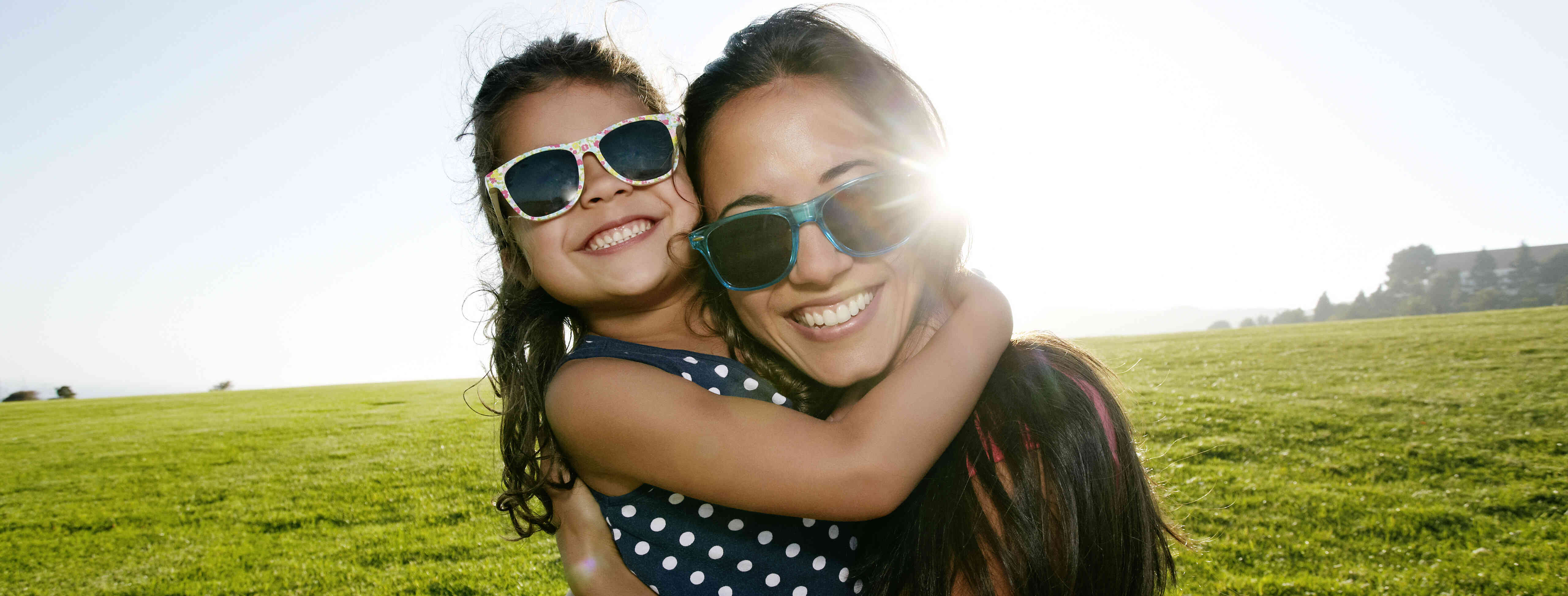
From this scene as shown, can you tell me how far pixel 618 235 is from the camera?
2537 mm

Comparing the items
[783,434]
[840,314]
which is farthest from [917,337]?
[783,434]

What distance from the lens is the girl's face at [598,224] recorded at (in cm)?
249

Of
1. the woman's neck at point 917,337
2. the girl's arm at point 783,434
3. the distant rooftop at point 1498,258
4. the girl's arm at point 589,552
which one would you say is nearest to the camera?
the girl's arm at point 783,434

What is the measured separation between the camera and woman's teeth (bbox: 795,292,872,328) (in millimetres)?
2283

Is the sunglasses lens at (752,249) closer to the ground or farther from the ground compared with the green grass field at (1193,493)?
farther from the ground

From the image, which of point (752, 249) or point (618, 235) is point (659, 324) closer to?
point (618, 235)

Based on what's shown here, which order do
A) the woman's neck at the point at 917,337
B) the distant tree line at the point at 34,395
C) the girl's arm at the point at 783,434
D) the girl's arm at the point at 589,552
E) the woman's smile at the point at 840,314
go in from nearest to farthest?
the girl's arm at the point at 783,434 → the woman's smile at the point at 840,314 → the woman's neck at the point at 917,337 → the girl's arm at the point at 589,552 → the distant tree line at the point at 34,395

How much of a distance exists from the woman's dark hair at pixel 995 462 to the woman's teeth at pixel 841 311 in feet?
0.83

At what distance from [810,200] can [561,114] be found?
3.32ft

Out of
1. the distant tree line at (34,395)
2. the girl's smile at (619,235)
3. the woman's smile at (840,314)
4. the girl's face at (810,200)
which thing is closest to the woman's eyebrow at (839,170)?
the girl's face at (810,200)

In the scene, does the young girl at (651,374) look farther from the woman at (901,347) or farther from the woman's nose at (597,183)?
the woman at (901,347)

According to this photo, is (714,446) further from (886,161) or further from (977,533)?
(886,161)

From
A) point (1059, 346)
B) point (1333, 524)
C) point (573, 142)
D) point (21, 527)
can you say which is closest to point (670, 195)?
point (573, 142)

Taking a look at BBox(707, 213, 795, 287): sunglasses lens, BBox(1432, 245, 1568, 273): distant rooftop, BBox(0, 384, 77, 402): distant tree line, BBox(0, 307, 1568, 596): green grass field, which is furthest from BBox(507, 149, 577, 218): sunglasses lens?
BBox(1432, 245, 1568, 273): distant rooftop
